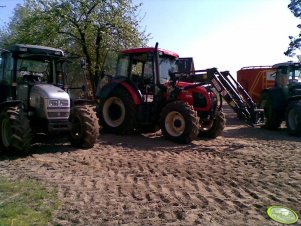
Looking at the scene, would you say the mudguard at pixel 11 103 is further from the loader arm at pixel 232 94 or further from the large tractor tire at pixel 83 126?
the loader arm at pixel 232 94

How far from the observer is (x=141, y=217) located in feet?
13.7

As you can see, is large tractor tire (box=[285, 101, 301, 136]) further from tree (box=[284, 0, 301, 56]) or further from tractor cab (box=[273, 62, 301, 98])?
tree (box=[284, 0, 301, 56])

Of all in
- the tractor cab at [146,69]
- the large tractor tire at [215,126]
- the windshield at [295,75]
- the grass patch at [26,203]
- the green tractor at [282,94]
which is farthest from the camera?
the windshield at [295,75]

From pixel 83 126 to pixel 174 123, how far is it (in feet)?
8.34

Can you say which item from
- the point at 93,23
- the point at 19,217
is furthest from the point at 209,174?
the point at 93,23

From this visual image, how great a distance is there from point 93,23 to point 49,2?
8.61 feet

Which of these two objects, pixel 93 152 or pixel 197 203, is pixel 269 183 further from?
pixel 93 152

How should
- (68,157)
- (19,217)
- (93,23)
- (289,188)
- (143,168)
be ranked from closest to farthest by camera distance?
(19,217) → (289,188) → (143,168) → (68,157) → (93,23)

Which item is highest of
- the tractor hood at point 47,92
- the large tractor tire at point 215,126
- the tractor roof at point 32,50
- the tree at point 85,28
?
the tree at point 85,28

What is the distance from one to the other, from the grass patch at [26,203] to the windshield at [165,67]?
18.8 ft

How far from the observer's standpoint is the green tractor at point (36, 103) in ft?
23.9

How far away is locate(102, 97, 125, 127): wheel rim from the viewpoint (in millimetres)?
10685

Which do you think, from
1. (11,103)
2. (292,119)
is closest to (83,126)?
(11,103)

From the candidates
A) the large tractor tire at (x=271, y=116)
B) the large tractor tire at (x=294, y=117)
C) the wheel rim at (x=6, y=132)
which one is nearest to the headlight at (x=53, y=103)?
the wheel rim at (x=6, y=132)
